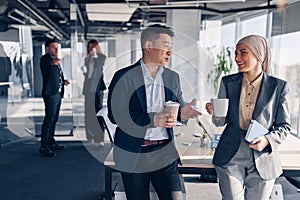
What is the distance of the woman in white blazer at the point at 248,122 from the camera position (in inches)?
54.9

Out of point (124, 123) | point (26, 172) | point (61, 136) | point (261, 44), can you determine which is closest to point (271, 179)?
point (261, 44)

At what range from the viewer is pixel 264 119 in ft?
4.60

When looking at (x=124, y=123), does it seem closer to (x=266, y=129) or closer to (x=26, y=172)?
(x=266, y=129)

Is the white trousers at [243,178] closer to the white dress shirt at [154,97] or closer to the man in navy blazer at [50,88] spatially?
the white dress shirt at [154,97]

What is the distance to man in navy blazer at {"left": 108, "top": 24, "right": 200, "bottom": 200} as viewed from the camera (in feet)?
4.68

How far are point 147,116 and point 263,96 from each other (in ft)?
1.82

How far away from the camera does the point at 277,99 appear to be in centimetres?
140

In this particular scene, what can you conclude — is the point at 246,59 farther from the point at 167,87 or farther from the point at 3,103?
the point at 3,103

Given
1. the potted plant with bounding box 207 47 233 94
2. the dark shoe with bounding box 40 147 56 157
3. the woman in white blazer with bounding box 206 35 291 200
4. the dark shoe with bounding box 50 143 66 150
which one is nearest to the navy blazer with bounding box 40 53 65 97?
the dark shoe with bounding box 40 147 56 157

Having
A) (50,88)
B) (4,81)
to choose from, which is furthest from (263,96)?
(4,81)

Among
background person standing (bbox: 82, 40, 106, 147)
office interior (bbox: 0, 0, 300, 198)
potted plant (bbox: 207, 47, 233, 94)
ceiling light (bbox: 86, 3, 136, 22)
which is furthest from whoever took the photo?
ceiling light (bbox: 86, 3, 136, 22)

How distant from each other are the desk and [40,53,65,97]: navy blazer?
230 centimetres

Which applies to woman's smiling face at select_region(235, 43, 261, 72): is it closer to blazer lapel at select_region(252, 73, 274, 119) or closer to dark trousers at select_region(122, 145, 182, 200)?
blazer lapel at select_region(252, 73, 274, 119)

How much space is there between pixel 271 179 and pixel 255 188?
0.30 ft
